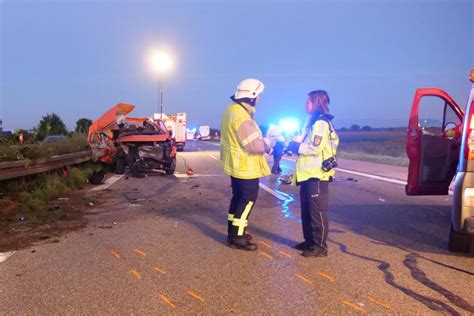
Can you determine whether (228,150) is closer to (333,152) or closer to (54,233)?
(333,152)

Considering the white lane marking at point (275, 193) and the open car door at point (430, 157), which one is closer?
the open car door at point (430, 157)

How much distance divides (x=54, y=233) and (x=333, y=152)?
155 inches

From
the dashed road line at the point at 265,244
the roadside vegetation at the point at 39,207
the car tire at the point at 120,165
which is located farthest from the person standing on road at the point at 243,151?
the car tire at the point at 120,165

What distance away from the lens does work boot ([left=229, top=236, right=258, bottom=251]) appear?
5758 millimetres

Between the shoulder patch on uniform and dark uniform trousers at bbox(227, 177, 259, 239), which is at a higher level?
the shoulder patch on uniform

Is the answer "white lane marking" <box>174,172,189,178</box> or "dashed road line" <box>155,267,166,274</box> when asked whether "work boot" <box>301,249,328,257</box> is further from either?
"white lane marking" <box>174,172,189,178</box>

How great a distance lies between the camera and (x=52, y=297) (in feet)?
13.7

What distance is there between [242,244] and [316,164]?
4.14ft

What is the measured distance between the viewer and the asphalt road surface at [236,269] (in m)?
4.03

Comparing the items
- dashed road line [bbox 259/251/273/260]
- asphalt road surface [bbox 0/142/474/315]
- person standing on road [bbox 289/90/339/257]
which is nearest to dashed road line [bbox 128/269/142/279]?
asphalt road surface [bbox 0/142/474/315]

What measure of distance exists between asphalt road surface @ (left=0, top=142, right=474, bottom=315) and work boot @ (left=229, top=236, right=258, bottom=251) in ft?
0.24

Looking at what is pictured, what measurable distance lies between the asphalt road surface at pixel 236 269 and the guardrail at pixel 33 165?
5.26ft

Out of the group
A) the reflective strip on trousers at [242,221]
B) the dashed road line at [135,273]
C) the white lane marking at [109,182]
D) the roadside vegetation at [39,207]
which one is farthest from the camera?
the white lane marking at [109,182]

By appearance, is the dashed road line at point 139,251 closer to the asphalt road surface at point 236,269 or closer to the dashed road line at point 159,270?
the asphalt road surface at point 236,269
